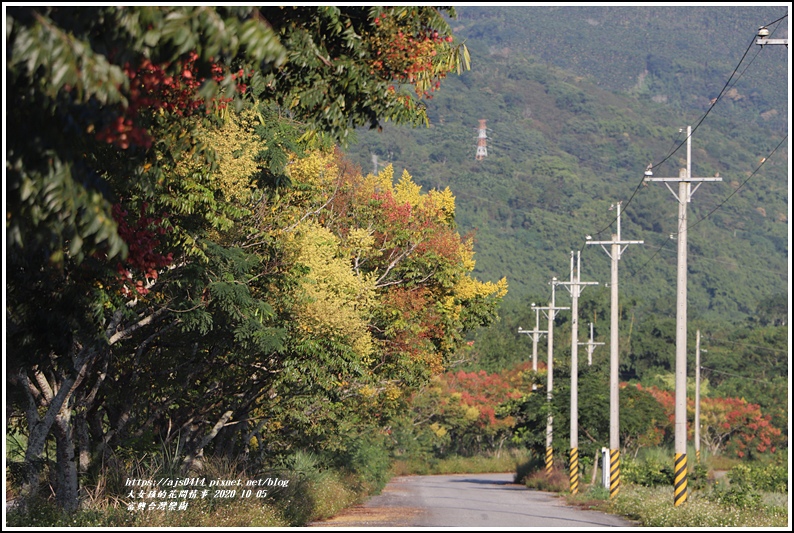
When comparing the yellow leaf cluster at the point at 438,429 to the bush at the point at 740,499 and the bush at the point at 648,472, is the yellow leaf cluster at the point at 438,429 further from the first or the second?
the bush at the point at 740,499

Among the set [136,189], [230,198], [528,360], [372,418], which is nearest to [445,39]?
[136,189]

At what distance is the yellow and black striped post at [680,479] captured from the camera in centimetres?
2683

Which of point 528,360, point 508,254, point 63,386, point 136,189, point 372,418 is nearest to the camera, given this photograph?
point 136,189

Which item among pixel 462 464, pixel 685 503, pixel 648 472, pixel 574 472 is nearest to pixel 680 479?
pixel 685 503

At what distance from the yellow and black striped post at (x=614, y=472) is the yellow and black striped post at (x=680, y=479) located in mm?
9346

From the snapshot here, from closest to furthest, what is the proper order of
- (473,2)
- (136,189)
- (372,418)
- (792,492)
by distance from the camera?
(473,2), (136,189), (792,492), (372,418)

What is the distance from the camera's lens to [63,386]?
1650 cm

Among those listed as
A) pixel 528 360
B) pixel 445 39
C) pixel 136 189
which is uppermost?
pixel 445 39

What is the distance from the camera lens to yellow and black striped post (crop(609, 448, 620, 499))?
3653cm

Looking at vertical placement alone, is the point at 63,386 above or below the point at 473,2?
below

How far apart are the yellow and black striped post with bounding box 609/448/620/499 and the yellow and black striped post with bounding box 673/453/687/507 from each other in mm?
9346

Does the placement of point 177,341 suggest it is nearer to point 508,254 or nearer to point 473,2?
point 473,2

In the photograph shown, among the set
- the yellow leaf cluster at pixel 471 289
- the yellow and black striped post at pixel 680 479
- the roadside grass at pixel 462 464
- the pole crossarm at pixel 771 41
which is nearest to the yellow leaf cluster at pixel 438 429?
the roadside grass at pixel 462 464

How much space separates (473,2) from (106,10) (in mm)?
3740
